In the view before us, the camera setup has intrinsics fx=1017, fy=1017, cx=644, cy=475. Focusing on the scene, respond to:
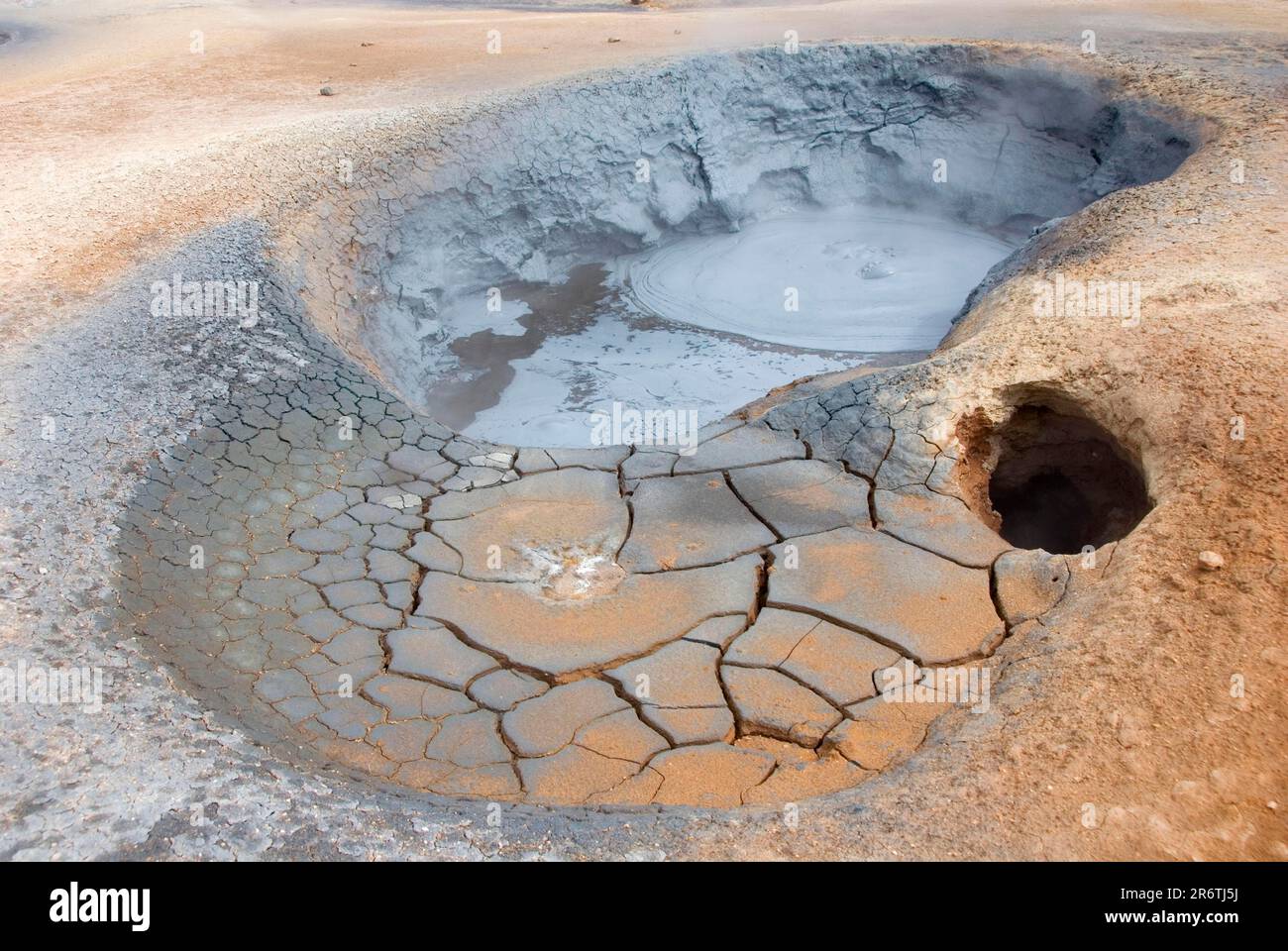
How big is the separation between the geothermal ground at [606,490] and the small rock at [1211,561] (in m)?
0.02

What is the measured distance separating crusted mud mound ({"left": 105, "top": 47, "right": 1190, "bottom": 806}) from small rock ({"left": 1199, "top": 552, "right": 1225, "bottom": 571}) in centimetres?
33

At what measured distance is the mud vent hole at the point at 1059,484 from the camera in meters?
4.01

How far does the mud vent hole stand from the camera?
13.1ft

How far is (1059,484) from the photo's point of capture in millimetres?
4277

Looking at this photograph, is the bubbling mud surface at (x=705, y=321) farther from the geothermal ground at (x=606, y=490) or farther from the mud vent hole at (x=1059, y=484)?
the mud vent hole at (x=1059, y=484)

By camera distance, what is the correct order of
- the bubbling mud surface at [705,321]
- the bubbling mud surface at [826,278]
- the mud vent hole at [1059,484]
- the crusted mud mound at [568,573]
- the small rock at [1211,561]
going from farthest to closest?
the bubbling mud surface at [826,278] < the bubbling mud surface at [705,321] < the mud vent hole at [1059,484] < the small rock at [1211,561] < the crusted mud mound at [568,573]

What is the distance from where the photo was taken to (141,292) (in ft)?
15.7

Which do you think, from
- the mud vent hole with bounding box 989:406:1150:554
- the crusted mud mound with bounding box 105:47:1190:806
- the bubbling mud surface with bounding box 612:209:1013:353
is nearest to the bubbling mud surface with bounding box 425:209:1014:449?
the bubbling mud surface with bounding box 612:209:1013:353

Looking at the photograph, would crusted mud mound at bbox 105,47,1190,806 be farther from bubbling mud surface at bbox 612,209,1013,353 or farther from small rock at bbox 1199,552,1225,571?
bubbling mud surface at bbox 612,209,1013,353

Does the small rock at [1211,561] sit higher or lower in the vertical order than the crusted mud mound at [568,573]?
higher

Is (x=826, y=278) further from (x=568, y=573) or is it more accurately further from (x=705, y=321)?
(x=568, y=573)

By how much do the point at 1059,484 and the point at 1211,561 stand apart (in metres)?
1.32

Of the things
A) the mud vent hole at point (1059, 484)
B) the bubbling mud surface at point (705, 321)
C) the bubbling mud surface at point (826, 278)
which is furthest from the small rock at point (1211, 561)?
the bubbling mud surface at point (826, 278)

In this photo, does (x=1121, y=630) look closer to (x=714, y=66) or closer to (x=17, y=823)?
(x=17, y=823)
